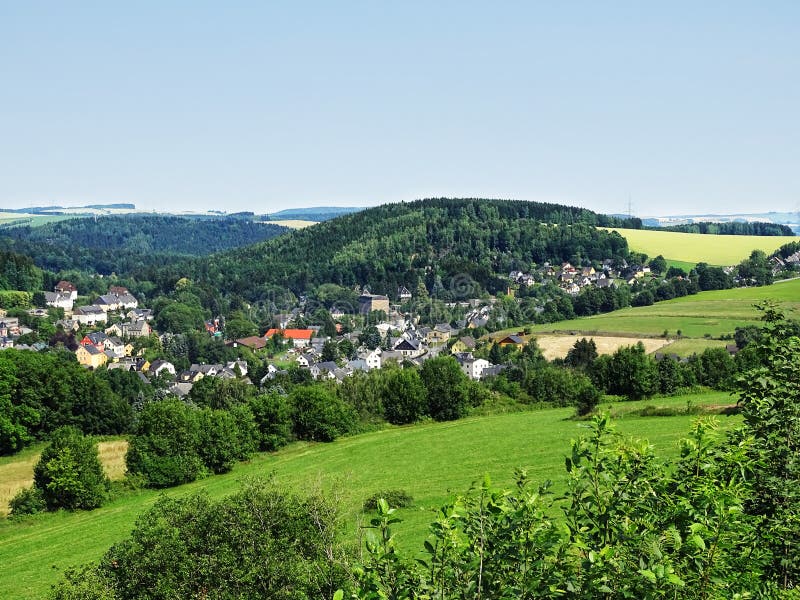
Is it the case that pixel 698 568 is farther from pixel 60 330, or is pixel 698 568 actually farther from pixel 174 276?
pixel 174 276

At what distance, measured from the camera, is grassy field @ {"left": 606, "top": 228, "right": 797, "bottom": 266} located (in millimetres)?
154250

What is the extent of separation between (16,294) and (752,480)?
139445 millimetres

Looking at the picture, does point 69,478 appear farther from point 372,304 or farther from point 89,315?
point 372,304

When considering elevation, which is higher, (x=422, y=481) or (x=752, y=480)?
(x=752, y=480)

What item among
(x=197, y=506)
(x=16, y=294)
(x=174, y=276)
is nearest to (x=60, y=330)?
(x=16, y=294)

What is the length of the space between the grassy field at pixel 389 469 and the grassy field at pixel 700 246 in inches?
4478

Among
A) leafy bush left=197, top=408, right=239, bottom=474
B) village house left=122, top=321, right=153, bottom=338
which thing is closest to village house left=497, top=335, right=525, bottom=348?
leafy bush left=197, top=408, right=239, bottom=474

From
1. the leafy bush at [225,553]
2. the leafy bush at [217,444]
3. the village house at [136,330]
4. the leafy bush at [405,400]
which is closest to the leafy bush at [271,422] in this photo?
the leafy bush at [217,444]

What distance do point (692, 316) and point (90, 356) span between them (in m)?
79.0

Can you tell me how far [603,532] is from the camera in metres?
7.18

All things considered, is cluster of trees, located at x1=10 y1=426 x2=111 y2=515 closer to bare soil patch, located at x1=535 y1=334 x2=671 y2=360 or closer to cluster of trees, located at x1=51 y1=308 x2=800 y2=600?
cluster of trees, located at x1=51 y1=308 x2=800 y2=600

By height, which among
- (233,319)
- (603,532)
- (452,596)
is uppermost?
(603,532)

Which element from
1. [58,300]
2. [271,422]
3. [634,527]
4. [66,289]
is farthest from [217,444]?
[66,289]

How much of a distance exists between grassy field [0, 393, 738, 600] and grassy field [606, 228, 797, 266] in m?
114
